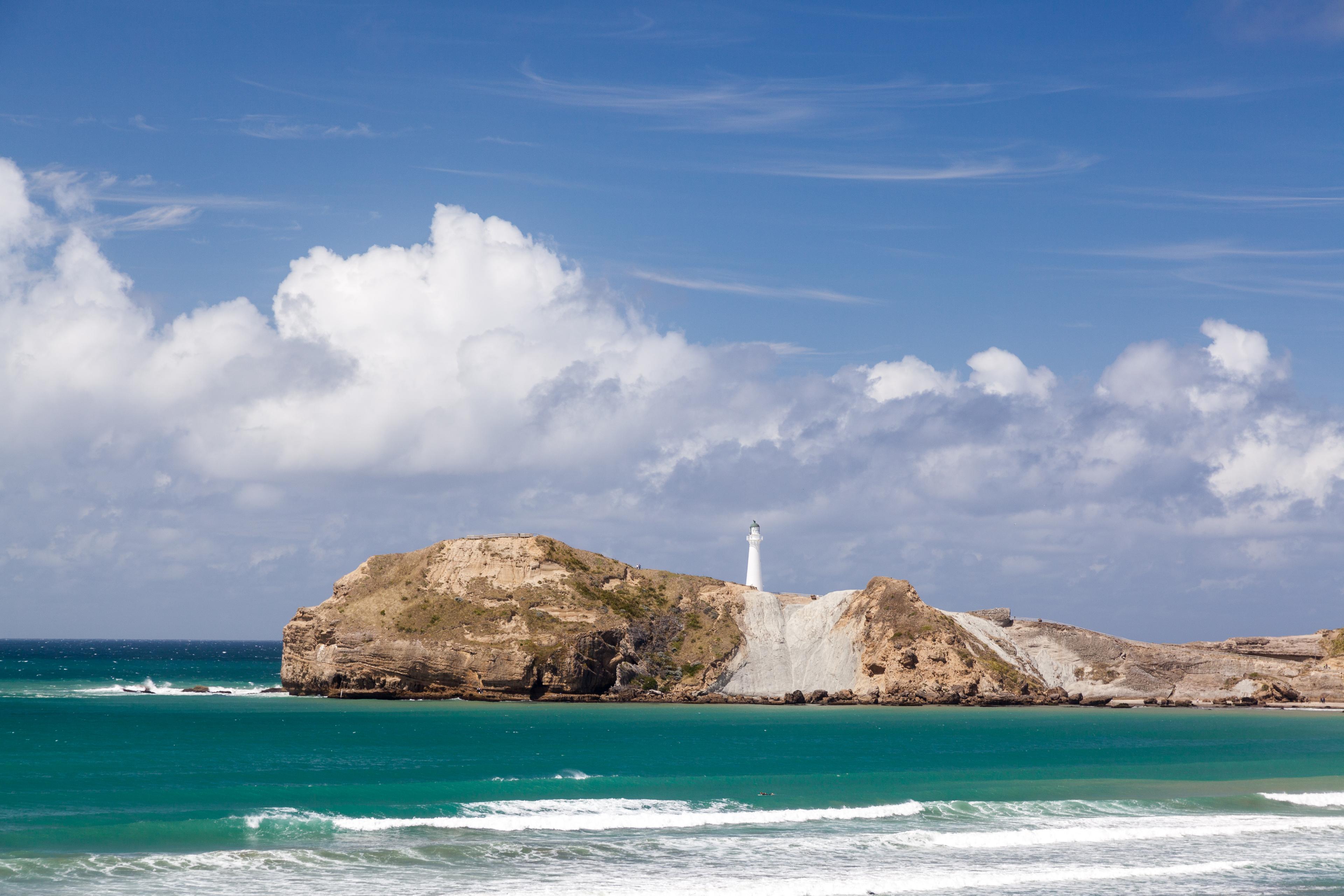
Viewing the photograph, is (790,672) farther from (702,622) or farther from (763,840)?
(763,840)

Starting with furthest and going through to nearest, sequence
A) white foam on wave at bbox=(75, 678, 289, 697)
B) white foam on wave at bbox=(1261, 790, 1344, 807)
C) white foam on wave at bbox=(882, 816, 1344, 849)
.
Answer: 1. white foam on wave at bbox=(75, 678, 289, 697)
2. white foam on wave at bbox=(1261, 790, 1344, 807)
3. white foam on wave at bbox=(882, 816, 1344, 849)

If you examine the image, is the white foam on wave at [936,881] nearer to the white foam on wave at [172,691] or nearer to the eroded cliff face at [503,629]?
the eroded cliff face at [503,629]

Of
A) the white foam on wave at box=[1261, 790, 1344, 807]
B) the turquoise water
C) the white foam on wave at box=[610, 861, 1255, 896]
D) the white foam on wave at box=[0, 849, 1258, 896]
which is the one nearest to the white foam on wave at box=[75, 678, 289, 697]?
the turquoise water

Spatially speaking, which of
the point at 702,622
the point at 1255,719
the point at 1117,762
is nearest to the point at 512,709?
the point at 702,622

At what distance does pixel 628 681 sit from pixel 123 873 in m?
61.0

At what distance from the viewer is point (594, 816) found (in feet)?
111

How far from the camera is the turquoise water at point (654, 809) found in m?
26.6

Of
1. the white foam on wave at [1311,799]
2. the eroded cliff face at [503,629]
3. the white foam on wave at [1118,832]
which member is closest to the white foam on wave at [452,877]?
the white foam on wave at [1118,832]

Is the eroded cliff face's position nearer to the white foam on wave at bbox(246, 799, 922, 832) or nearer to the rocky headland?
the rocky headland

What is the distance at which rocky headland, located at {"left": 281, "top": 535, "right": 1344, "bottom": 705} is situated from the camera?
8288 centimetres

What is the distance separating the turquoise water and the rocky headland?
16.8 metres

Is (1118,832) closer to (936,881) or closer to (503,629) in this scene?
(936,881)

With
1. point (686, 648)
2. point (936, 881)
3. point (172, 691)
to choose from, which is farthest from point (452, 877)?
point (172, 691)

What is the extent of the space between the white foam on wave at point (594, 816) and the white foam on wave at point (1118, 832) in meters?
3.14
